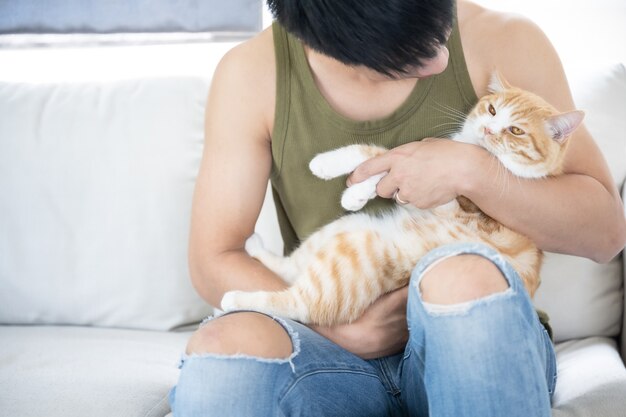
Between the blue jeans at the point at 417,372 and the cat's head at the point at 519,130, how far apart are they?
0.35 meters

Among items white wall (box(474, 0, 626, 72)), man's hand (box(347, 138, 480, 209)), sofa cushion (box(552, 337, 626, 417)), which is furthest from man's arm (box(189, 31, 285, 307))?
white wall (box(474, 0, 626, 72))

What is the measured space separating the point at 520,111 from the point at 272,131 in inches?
18.2

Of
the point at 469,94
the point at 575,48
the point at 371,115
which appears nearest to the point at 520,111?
the point at 469,94

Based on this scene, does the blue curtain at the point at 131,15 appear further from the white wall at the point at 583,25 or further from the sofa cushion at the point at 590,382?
the sofa cushion at the point at 590,382

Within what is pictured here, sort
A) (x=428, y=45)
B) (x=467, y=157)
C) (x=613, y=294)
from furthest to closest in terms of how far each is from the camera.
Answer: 1. (x=613, y=294)
2. (x=467, y=157)
3. (x=428, y=45)

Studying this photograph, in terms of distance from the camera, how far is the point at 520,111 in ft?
4.13

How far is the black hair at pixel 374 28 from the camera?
90 centimetres

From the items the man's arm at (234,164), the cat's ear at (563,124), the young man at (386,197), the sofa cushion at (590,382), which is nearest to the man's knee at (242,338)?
the young man at (386,197)

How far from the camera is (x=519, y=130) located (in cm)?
130

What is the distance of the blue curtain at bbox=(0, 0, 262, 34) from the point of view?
2178mm

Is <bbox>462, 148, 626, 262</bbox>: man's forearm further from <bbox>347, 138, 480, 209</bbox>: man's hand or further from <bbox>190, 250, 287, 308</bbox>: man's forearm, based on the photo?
<bbox>190, 250, 287, 308</bbox>: man's forearm

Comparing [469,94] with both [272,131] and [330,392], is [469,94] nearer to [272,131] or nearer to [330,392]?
[272,131]

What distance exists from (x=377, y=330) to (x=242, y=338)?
0.26 metres

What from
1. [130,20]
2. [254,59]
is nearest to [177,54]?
[130,20]
